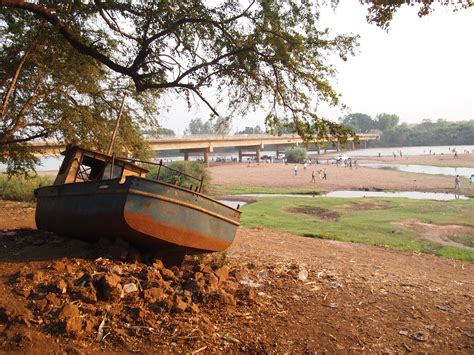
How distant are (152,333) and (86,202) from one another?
3250 millimetres

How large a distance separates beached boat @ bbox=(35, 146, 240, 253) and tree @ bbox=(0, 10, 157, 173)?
526cm

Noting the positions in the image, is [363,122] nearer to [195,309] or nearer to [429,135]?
[429,135]

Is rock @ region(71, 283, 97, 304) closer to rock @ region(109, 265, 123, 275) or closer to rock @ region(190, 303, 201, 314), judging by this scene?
rock @ region(109, 265, 123, 275)

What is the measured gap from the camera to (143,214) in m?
6.88

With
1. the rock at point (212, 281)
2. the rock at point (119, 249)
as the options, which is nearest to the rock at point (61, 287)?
the rock at point (119, 249)

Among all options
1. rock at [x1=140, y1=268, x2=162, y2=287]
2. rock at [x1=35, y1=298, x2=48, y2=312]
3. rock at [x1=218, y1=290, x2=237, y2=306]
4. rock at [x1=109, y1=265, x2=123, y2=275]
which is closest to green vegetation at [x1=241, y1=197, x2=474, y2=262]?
rock at [x1=218, y1=290, x2=237, y2=306]

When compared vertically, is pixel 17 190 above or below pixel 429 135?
below

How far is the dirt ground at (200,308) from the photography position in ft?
16.8

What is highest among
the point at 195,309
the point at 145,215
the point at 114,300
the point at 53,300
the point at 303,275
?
the point at 145,215

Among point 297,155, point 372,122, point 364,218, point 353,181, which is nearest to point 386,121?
point 372,122

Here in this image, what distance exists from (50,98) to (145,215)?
416 inches

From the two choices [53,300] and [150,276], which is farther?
[150,276]

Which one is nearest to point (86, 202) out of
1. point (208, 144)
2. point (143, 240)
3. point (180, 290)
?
point (143, 240)

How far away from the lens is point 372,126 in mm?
162125
